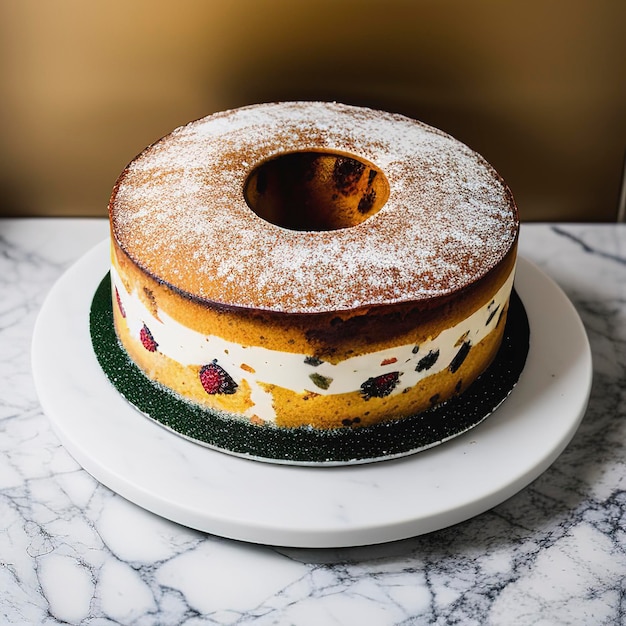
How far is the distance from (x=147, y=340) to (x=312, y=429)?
269 mm

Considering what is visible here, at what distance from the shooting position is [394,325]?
118 centimetres

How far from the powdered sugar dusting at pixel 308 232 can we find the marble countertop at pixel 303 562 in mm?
342

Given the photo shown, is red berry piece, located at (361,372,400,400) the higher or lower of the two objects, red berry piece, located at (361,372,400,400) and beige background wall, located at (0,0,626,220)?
the lower

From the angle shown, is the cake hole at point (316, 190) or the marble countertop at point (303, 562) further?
the cake hole at point (316, 190)

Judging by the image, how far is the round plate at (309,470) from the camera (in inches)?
46.0

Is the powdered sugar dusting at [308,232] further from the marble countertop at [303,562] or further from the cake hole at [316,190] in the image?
the marble countertop at [303,562]

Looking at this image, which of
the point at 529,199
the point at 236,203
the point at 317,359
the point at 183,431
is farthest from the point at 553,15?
the point at 183,431

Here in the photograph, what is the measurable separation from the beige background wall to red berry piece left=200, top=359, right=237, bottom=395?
72 cm

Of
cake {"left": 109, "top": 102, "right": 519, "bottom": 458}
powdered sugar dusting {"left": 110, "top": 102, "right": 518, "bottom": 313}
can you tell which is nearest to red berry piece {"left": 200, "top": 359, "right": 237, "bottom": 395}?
cake {"left": 109, "top": 102, "right": 519, "bottom": 458}

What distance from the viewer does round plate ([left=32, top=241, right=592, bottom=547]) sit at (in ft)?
3.84

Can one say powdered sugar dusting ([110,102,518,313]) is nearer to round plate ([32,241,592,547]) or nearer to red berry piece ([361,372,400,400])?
red berry piece ([361,372,400,400])

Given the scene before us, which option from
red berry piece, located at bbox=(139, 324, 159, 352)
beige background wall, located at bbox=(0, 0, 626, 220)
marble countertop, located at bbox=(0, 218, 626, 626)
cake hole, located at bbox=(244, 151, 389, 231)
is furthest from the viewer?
beige background wall, located at bbox=(0, 0, 626, 220)

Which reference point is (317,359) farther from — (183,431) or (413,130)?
(413,130)

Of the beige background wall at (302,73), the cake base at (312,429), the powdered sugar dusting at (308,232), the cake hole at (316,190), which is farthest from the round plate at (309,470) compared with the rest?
the beige background wall at (302,73)
